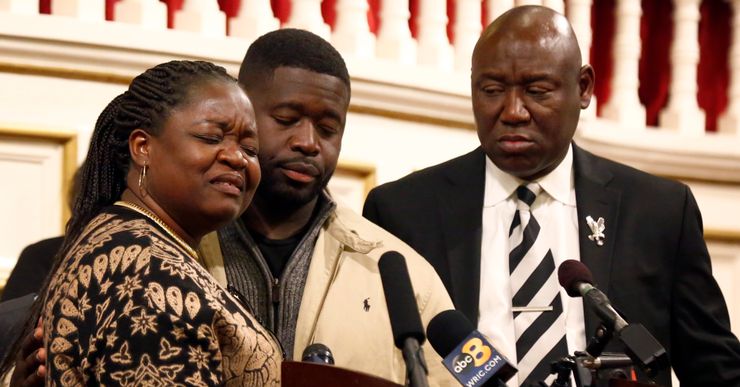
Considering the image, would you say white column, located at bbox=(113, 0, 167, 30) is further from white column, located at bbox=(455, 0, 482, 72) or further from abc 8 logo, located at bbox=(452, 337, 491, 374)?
abc 8 logo, located at bbox=(452, 337, 491, 374)

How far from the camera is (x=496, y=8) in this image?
5105mm

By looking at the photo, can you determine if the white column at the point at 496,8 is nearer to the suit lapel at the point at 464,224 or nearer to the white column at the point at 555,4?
the white column at the point at 555,4

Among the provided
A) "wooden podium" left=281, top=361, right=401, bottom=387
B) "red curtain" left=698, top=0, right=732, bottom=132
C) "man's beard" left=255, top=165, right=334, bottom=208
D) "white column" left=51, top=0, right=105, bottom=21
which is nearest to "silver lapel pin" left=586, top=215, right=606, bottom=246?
"man's beard" left=255, top=165, right=334, bottom=208

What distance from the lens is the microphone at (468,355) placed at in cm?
247

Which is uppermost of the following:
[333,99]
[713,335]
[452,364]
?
[333,99]

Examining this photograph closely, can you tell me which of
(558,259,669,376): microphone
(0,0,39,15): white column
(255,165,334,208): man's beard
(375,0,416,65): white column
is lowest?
(558,259,669,376): microphone

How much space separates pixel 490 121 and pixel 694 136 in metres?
1.92

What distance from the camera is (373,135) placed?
489 centimetres

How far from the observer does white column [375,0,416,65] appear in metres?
4.91

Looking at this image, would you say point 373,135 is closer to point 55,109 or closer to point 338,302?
point 55,109

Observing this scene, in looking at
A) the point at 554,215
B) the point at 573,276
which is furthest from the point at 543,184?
the point at 573,276

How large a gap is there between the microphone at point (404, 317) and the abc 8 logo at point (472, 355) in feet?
0.21

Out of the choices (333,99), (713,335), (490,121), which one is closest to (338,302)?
(333,99)

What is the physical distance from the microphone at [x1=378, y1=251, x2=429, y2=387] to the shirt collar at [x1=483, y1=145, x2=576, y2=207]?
4.29 ft
